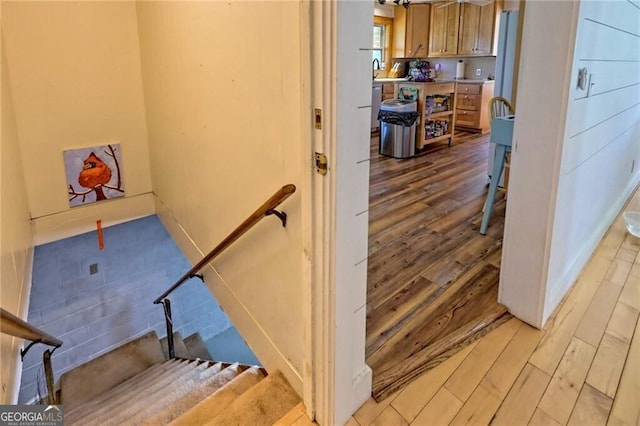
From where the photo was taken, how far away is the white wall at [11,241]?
6.22 ft

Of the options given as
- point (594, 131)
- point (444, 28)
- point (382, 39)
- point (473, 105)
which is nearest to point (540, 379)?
point (594, 131)

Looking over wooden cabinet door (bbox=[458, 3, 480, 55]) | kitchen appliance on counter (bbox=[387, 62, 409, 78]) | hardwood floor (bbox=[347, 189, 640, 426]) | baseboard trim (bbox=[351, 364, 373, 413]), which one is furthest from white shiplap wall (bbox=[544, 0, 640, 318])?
kitchen appliance on counter (bbox=[387, 62, 409, 78])

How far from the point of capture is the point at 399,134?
200 inches

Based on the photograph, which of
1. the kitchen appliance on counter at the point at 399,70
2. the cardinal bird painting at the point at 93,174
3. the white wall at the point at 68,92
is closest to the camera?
the white wall at the point at 68,92

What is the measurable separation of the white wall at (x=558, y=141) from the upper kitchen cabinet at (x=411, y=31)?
5.42 metres

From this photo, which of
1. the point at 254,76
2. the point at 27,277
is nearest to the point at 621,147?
the point at 254,76

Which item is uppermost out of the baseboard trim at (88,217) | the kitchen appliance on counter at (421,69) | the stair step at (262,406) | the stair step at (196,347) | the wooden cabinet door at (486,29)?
the wooden cabinet door at (486,29)

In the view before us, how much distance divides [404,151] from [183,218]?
312 centimetres

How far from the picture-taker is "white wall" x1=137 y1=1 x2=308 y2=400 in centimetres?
139

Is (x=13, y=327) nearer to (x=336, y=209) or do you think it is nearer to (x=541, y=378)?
(x=336, y=209)

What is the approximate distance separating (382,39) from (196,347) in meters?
6.34

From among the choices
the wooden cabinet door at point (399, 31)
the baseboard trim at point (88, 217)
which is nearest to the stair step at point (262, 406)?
the baseboard trim at point (88, 217)

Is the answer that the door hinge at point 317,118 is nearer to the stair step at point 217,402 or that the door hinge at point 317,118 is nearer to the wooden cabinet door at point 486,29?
the stair step at point 217,402

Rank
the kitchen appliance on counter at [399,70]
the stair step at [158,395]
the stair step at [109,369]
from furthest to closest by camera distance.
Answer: the kitchen appliance on counter at [399,70] → the stair step at [109,369] → the stair step at [158,395]
